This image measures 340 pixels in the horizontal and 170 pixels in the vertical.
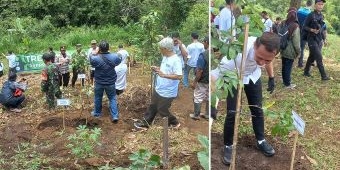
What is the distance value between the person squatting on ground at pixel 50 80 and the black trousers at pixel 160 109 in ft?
5.47

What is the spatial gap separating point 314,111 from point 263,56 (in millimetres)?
2445

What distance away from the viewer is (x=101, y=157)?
4395 mm

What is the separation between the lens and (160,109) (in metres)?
4.59

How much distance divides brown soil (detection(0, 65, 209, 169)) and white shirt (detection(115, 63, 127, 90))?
0.74 feet

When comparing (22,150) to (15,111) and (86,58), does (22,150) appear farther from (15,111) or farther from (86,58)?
(86,58)

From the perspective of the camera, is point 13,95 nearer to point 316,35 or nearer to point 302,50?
point 302,50

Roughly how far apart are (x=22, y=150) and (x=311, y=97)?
10.7 feet

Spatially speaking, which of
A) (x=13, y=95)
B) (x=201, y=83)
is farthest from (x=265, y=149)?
(x=13, y=95)

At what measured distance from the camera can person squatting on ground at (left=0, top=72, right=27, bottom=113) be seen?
6242 millimetres

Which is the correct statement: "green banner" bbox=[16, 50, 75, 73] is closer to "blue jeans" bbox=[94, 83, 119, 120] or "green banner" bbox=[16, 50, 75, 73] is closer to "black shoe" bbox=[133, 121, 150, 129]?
"blue jeans" bbox=[94, 83, 119, 120]

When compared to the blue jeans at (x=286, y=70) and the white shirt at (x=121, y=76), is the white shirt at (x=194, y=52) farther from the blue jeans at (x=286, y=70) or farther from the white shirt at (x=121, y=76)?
the white shirt at (x=121, y=76)

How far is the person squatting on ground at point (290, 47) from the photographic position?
5121 millimetres

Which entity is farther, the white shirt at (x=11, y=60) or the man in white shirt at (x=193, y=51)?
the white shirt at (x=11, y=60)

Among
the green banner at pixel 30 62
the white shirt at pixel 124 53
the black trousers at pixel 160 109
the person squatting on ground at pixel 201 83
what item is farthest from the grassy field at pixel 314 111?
the green banner at pixel 30 62
